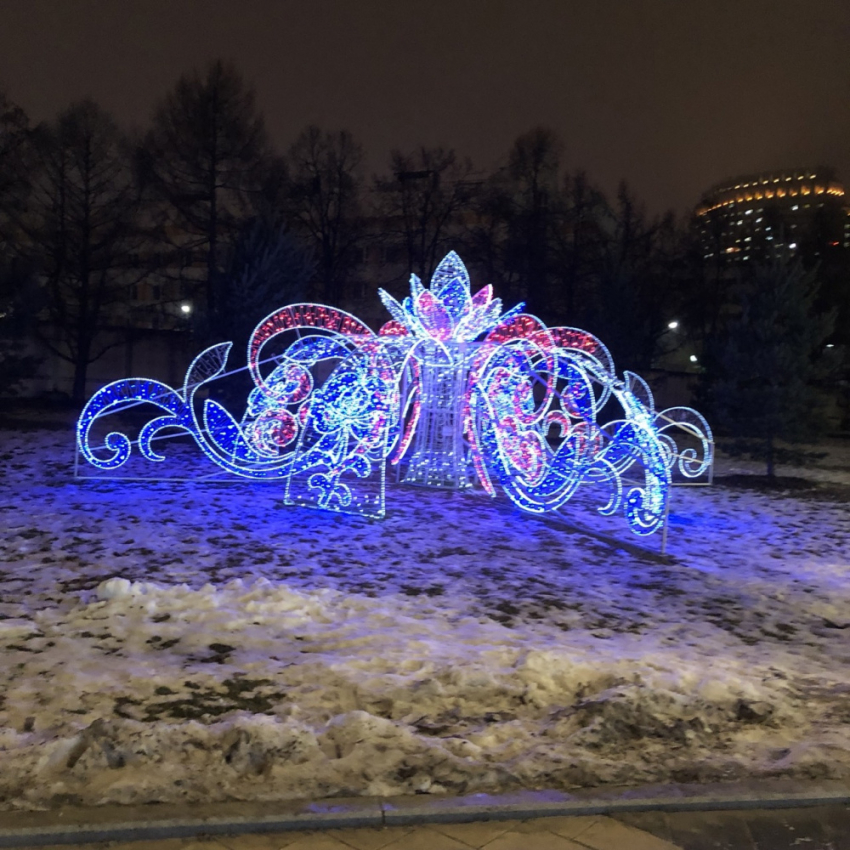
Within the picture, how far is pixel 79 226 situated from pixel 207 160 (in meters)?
3.93

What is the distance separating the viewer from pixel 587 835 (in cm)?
293

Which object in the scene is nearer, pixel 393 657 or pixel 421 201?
pixel 393 657

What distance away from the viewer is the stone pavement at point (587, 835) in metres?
2.82

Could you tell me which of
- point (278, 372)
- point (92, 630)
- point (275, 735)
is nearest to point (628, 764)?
point (275, 735)

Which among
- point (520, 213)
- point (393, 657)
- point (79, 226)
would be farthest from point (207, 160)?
point (393, 657)

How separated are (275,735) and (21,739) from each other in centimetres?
→ 110

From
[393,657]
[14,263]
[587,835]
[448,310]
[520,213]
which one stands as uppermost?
[520,213]

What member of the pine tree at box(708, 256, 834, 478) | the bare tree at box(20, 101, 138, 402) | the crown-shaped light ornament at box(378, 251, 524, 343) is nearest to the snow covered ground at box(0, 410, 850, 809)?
the crown-shaped light ornament at box(378, 251, 524, 343)

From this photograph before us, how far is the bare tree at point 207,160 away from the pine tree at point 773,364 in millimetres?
12549

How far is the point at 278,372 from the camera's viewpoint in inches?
405

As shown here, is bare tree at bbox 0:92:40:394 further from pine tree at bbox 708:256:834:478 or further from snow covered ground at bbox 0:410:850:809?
pine tree at bbox 708:256:834:478

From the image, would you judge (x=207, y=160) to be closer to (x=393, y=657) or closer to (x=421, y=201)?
(x=421, y=201)

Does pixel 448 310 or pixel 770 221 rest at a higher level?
pixel 770 221

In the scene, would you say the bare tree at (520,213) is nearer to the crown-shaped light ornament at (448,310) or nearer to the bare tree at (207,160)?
the bare tree at (207,160)
